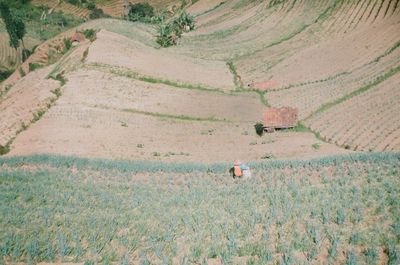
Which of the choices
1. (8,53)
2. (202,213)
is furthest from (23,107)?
(8,53)

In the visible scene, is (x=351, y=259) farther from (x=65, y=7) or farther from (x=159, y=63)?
(x=65, y=7)

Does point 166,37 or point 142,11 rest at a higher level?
point 142,11

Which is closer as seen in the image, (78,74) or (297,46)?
(78,74)

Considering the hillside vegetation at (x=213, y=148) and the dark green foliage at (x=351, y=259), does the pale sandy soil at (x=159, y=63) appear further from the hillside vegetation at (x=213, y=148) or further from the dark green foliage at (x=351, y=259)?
the dark green foliage at (x=351, y=259)

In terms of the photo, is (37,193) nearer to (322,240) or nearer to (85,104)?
(322,240)

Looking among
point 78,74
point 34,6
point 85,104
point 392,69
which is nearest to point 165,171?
point 85,104

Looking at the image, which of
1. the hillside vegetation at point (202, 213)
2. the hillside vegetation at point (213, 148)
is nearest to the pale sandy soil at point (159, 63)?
the hillside vegetation at point (213, 148)

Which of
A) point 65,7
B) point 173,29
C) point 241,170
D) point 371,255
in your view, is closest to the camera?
point 371,255

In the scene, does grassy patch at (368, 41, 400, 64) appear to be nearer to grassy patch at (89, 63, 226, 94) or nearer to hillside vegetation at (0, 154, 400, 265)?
grassy patch at (89, 63, 226, 94)
